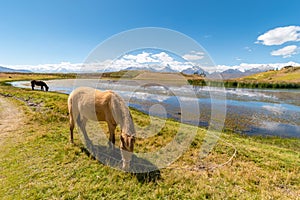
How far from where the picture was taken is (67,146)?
6.46 metres

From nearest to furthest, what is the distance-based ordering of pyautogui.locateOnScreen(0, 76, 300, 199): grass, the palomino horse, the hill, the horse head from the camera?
pyautogui.locateOnScreen(0, 76, 300, 199): grass → the horse head → the palomino horse → the hill

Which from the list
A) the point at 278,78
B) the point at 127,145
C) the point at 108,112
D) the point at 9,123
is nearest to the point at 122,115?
the point at 108,112

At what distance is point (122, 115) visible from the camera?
5.06 m

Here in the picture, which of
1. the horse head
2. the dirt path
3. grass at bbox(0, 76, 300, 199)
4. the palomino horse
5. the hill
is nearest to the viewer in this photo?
grass at bbox(0, 76, 300, 199)

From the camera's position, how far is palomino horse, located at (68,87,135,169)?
448 cm

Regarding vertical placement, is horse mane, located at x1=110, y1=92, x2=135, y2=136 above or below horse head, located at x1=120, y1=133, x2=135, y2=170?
above

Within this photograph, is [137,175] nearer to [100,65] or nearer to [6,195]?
[6,195]

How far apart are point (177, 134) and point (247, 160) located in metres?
3.51

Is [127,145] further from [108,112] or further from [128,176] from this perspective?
[108,112]

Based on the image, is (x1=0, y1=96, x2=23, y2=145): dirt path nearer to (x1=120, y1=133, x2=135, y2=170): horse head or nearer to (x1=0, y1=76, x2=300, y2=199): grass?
(x1=0, y1=76, x2=300, y2=199): grass

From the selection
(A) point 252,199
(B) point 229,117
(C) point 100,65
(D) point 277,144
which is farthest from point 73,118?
(B) point 229,117

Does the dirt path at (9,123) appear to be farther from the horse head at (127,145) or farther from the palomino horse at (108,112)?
the horse head at (127,145)

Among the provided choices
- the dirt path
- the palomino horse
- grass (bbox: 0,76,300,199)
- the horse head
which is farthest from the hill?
the dirt path

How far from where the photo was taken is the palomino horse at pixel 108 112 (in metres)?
4.48
